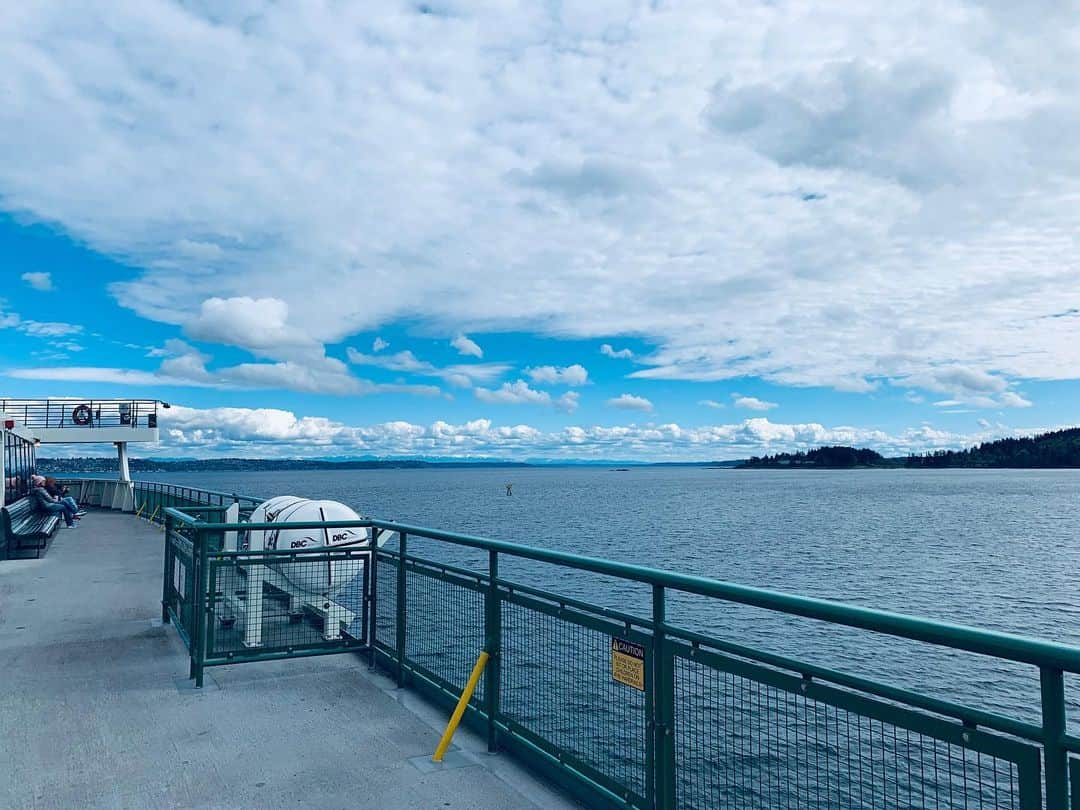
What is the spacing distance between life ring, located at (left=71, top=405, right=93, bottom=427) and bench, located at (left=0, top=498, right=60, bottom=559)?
11.5 meters

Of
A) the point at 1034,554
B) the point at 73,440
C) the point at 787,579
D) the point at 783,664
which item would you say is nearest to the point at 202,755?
the point at 783,664

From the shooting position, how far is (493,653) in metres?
5.18

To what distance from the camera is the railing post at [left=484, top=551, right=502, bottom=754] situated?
5.16m

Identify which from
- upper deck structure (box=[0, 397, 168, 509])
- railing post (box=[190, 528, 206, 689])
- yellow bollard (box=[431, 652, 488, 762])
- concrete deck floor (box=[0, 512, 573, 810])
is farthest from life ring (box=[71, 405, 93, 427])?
yellow bollard (box=[431, 652, 488, 762])

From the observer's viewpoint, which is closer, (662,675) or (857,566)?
(662,675)

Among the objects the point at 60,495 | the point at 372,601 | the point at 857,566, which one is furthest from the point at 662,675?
the point at 857,566

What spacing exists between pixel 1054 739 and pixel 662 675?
176 cm

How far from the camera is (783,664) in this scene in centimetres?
316

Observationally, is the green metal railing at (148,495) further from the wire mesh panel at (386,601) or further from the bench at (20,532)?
the wire mesh panel at (386,601)

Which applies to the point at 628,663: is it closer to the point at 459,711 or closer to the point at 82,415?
the point at 459,711

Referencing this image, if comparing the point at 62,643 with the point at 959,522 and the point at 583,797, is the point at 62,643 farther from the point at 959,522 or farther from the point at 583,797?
the point at 959,522

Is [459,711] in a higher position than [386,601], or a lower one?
lower

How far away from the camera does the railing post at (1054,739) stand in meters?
2.37

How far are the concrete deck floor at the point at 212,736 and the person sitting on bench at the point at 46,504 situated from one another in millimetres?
13333
